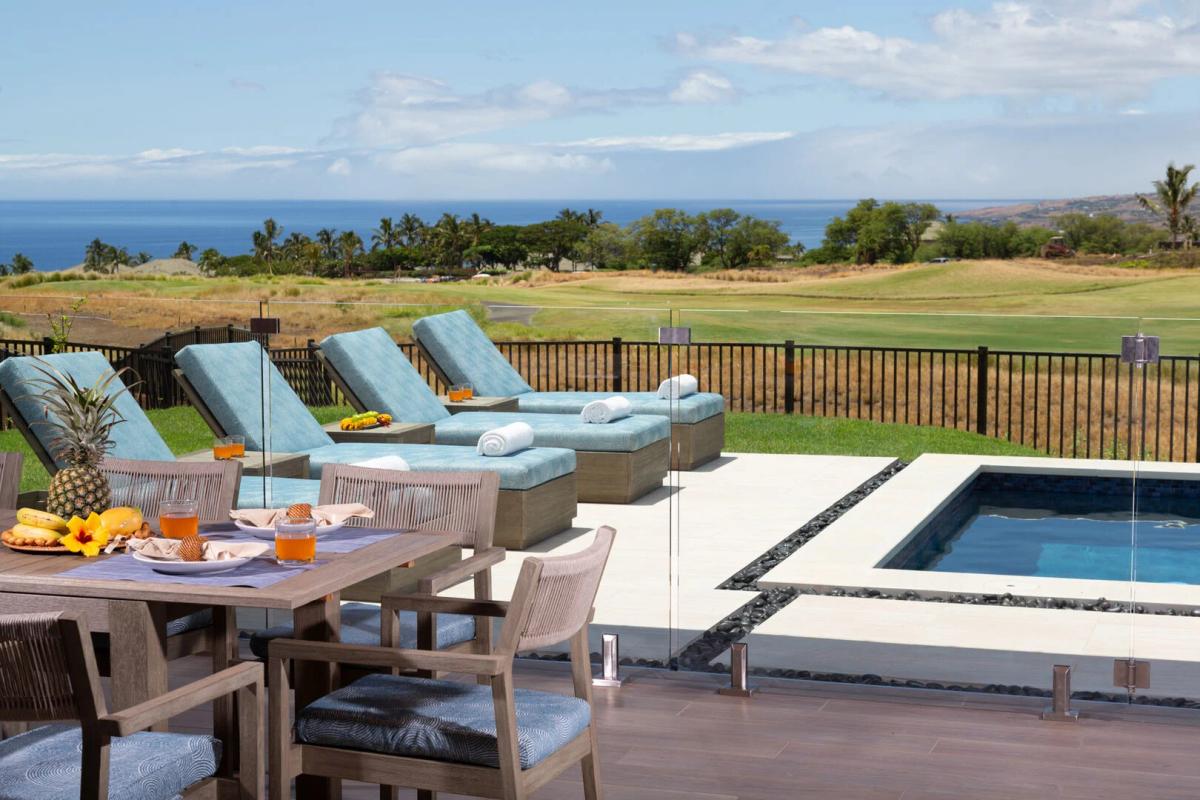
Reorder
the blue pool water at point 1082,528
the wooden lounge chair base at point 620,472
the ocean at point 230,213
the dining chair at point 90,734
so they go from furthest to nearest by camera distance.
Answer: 1. the ocean at point 230,213
2. the wooden lounge chair base at point 620,472
3. the blue pool water at point 1082,528
4. the dining chair at point 90,734

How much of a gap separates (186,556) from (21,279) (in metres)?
3.18

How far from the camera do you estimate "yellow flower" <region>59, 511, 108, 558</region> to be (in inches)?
126

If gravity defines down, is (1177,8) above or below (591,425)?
above

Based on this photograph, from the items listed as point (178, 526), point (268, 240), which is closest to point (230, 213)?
point (268, 240)

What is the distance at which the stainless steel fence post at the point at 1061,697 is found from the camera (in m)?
4.26

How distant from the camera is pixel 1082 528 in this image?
4.30 m

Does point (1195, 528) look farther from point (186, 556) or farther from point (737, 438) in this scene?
point (186, 556)

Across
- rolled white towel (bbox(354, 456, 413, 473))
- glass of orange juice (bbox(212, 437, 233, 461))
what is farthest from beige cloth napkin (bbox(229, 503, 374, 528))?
glass of orange juice (bbox(212, 437, 233, 461))

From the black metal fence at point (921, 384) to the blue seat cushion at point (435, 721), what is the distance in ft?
6.06

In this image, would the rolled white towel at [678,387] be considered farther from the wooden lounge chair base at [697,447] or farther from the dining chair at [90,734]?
the dining chair at [90,734]

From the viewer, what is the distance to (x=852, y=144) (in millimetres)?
57625

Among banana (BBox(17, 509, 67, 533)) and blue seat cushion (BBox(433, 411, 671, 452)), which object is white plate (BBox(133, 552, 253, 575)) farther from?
blue seat cushion (BBox(433, 411, 671, 452))

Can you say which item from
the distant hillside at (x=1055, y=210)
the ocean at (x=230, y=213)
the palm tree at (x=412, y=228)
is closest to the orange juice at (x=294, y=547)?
the palm tree at (x=412, y=228)

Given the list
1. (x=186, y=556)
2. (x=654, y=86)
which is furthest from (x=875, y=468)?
(x=654, y=86)
